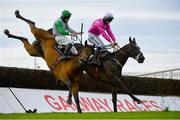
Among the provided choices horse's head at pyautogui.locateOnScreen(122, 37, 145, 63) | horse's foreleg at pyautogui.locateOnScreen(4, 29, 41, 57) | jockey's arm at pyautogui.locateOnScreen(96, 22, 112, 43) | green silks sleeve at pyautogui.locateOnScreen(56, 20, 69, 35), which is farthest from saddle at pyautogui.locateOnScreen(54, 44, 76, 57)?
horse's head at pyautogui.locateOnScreen(122, 37, 145, 63)

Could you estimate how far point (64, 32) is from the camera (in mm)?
15469

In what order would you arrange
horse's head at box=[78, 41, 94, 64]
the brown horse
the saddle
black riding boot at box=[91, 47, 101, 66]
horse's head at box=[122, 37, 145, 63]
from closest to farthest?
horse's head at box=[78, 41, 94, 64], the brown horse, the saddle, black riding boot at box=[91, 47, 101, 66], horse's head at box=[122, 37, 145, 63]

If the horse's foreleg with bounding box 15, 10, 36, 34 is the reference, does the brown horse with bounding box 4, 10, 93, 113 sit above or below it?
below

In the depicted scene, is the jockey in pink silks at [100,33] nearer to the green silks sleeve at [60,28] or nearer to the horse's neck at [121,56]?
the horse's neck at [121,56]

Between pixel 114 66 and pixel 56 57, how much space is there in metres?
1.58

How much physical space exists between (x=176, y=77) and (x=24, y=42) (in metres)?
11.7

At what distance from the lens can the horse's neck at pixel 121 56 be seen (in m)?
17.1

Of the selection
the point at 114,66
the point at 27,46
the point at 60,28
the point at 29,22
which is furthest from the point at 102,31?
the point at 27,46

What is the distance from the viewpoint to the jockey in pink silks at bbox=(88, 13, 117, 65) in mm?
16359

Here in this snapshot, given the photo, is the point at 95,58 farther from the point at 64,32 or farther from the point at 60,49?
the point at 64,32

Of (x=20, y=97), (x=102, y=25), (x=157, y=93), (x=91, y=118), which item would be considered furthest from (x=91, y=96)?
(x=91, y=118)

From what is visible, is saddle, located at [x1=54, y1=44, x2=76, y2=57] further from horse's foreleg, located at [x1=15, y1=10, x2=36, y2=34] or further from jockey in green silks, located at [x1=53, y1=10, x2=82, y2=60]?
horse's foreleg, located at [x1=15, y1=10, x2=36, y2=34]

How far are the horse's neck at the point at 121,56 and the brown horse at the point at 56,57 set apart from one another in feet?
4.52

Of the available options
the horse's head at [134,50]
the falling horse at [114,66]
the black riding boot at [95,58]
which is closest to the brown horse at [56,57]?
the black riding boot at [95,58]
